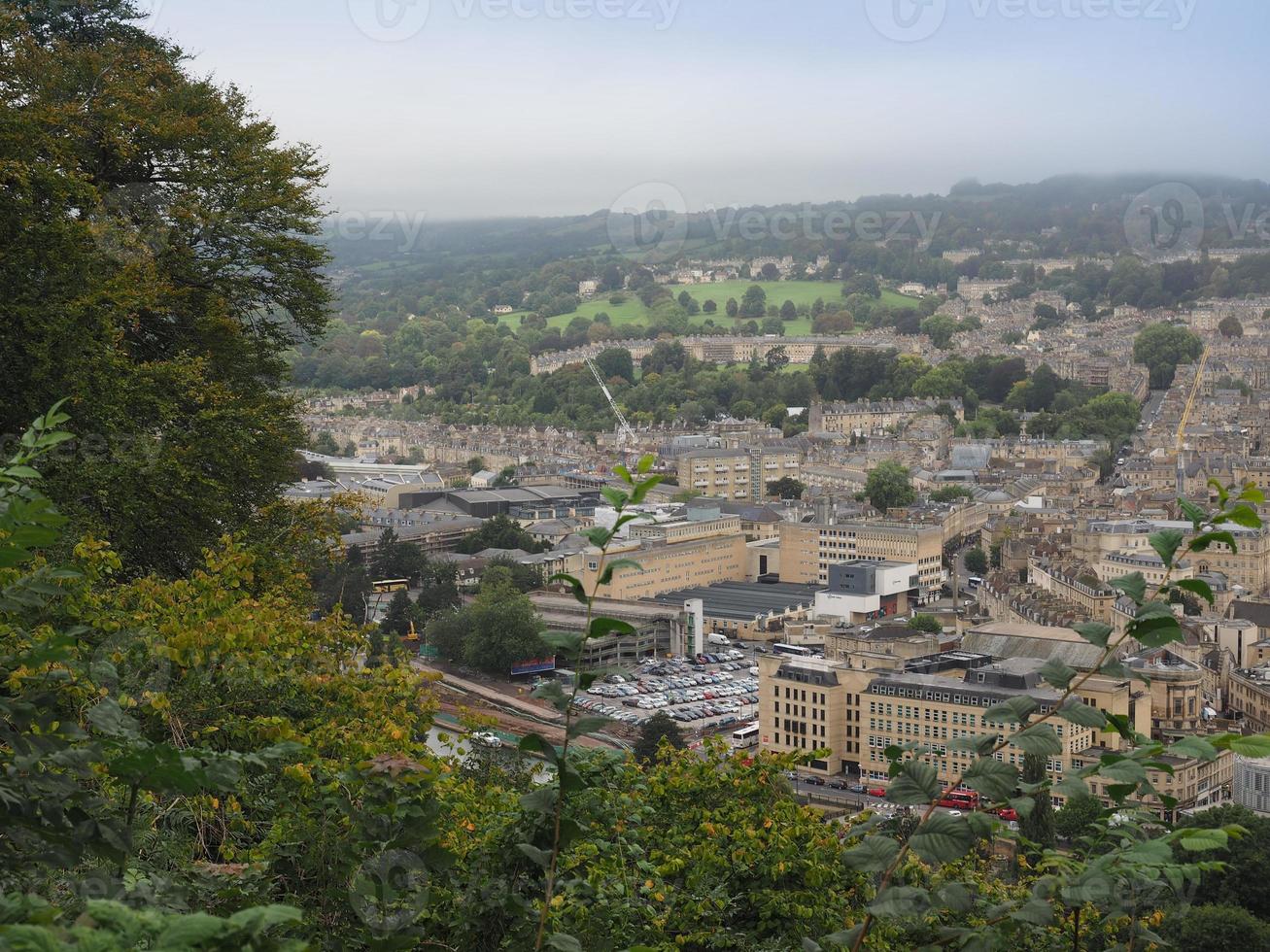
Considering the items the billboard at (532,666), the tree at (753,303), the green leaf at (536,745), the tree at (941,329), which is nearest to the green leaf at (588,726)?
the green leaf at (536,745)

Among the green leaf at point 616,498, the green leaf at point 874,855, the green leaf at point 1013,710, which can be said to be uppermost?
the green leaf at point 616,498

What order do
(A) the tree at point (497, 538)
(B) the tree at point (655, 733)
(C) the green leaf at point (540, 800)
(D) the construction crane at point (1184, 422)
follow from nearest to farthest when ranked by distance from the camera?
(C) the green leaf at point (540, 800) < (B) the tree at point (655, 733) < (A) the tree at point (497, 538) < (D) the construction crane at point (1184, 422)

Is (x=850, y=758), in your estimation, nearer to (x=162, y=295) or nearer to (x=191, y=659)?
(x=162, y=295)

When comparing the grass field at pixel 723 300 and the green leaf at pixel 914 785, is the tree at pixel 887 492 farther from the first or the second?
the green leaf at pixel 914 785

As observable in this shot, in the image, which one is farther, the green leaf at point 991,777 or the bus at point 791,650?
the bus at point 791,650

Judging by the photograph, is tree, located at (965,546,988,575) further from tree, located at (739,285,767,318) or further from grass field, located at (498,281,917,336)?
tree, located at (739,285,767,318)

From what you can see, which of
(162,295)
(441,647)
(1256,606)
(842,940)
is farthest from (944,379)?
(842,940)

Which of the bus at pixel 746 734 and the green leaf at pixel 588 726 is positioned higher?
the green leaf at pixel 588 726
